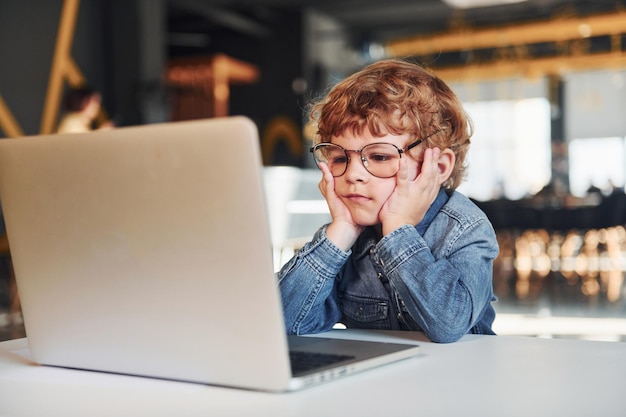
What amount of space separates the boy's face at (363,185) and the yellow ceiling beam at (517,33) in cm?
852

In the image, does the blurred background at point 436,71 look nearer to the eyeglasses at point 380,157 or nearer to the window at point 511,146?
the window at point 511,146

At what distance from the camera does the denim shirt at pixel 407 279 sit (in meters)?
1.08

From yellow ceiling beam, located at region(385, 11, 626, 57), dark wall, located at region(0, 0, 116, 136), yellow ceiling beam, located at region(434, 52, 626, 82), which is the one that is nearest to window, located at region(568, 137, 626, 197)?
yellow ceiling beam, located at region(434, 52, 626, 82)

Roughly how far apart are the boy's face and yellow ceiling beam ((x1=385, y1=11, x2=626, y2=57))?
336 inches

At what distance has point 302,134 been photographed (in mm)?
11023

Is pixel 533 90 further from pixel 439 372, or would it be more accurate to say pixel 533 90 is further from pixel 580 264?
pixel 439 372

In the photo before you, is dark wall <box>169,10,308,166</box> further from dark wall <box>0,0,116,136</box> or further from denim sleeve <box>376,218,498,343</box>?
denim sleeve <box>376,218,498,343</box>

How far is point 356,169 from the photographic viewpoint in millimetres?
1218

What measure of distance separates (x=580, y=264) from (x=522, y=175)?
19.7 ft

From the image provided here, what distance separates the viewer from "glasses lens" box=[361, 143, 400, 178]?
1.22 metres

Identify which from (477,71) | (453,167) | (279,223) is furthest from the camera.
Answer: (477,71)

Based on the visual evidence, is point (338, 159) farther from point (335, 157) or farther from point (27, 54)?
point (27, 54)

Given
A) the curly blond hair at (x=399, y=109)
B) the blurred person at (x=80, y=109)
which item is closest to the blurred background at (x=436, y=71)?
the blurred person at (x=80, y=109)

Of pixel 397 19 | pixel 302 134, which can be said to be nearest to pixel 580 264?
pixel 302 134
